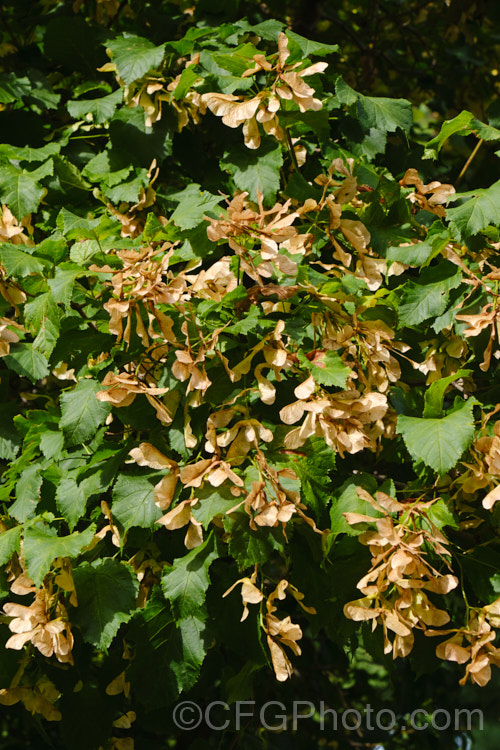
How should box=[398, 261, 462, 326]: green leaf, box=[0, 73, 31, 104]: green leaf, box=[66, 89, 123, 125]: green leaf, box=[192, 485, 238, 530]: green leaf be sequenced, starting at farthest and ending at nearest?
box=[0, 73, 31, 104]: green leaf → box=[66, 89, 123, 125]: green leaf → box=[398, 261, 462, 326]: green leaf → box=[192, 485, 238, 530]: green leaf

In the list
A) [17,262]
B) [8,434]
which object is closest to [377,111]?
[17,262]

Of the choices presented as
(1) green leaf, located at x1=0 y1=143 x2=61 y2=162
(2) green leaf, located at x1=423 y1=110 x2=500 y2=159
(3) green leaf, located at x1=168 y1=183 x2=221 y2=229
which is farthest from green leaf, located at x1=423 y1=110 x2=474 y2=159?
(1) green leaf, located at x1=0 y1=143 x2=61 y2=162

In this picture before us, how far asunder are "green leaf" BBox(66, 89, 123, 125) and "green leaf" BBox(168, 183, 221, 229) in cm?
30

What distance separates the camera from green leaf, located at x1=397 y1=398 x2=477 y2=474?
126cm

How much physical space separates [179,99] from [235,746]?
1785 millimetres

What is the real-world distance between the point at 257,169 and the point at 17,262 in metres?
0.54

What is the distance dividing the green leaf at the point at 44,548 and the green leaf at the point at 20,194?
72 centimetres

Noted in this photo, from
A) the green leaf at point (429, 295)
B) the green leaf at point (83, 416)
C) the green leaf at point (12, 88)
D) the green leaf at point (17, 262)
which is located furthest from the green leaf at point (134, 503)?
the green leaf at point (12, 88)

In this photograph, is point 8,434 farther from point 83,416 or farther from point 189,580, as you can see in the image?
point 189,580

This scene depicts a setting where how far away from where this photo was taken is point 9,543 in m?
1.45

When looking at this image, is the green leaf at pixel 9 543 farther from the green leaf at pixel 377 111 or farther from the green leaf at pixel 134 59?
the green leaf at pixel 377 111

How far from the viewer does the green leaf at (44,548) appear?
50.6 inches

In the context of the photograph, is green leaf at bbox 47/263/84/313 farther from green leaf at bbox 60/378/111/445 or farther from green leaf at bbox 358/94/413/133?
green leaf at bbox 358/94/413/133

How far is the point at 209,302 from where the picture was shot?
1.34 meters
